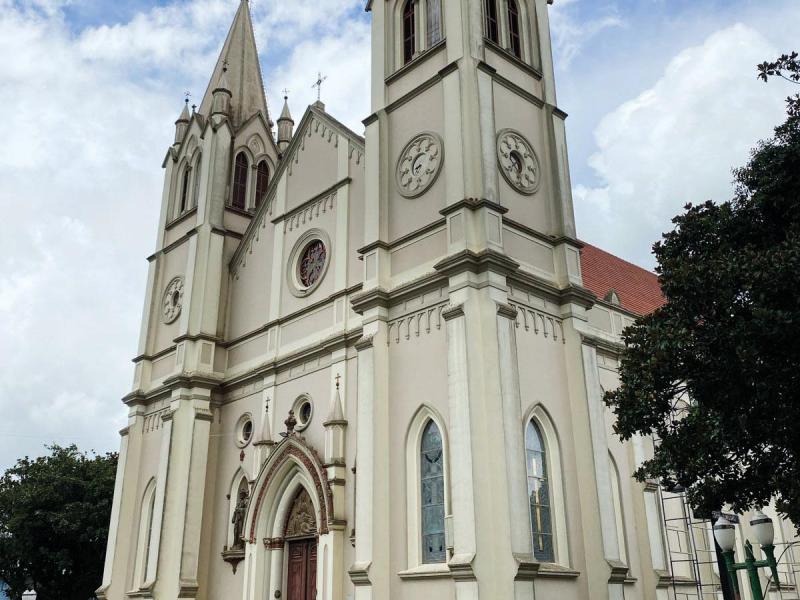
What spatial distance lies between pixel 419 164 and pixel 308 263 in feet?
16.9

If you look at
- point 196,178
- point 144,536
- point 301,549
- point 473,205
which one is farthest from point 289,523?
point 196,178

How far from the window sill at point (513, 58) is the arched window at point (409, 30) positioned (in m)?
1.96

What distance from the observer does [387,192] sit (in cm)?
1816

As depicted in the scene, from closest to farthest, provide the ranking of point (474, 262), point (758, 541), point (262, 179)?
point (758, 541)
point (474, 262)
point (262, 179)

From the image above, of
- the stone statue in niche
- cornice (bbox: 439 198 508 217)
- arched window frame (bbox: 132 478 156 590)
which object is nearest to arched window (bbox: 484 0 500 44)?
cornice (bbox: 439 198 508 217)

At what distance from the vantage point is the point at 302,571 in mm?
18594

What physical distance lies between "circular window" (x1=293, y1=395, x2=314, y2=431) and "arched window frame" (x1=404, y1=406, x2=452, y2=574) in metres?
4.47

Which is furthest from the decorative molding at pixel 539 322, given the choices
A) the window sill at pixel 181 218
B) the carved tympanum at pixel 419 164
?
the window sill at pixel 181 218

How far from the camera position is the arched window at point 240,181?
84.7 ft

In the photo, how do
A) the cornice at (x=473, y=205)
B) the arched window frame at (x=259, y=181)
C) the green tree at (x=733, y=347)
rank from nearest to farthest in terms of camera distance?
A: the green tree at (x=733, y=347) → the cornice at (x=473, y=205) → the arched window frame at (x=259, y=181)

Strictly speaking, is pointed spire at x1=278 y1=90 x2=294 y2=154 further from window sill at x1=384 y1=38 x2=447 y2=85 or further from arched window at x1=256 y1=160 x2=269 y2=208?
window sill at x1=384 y1=38 x2=447 y2=85

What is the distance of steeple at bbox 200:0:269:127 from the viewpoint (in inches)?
1097

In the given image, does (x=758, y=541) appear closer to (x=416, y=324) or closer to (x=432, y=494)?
(x=432, y=494)

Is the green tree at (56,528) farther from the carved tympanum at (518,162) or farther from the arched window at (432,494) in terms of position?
the carved tympanum at (518,162)
